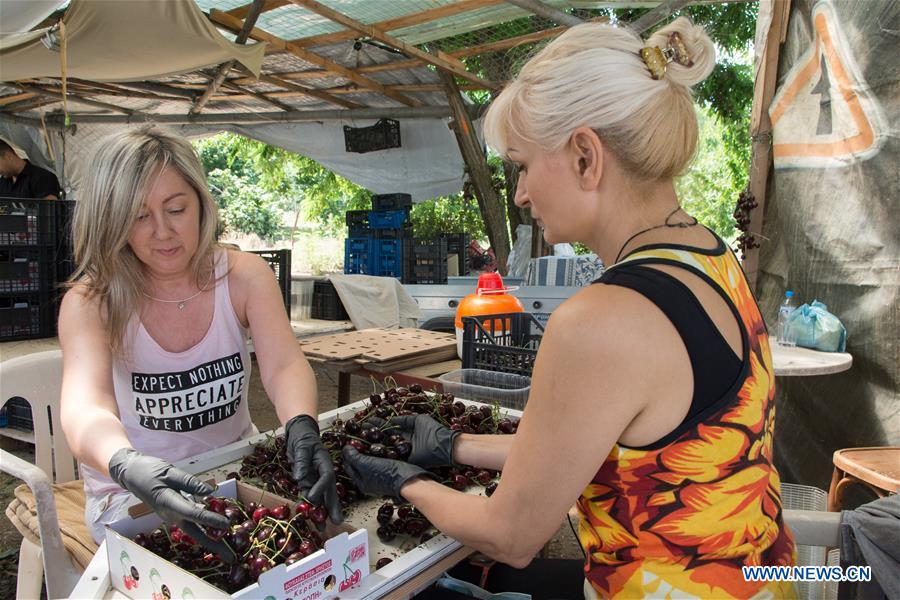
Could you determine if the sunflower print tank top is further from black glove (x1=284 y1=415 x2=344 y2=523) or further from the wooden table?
the wooden table

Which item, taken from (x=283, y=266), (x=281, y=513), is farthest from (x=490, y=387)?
(x=283, y=266)

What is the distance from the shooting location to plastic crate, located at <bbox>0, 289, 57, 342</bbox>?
4.78 m

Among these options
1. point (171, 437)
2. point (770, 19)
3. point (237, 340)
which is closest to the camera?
point (171, 437)

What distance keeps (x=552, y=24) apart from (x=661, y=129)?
5490 mm

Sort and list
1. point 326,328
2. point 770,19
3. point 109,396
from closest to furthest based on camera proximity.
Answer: point 109,396 → point 770,19 → point 326,328

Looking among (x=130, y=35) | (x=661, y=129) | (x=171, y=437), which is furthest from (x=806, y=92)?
(x=130, y=35)

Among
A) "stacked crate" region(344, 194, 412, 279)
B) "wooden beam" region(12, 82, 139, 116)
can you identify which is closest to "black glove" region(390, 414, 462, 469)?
"stacked crate" region(344, 194, 412, 279)

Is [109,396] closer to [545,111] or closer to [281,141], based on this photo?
[545,111]

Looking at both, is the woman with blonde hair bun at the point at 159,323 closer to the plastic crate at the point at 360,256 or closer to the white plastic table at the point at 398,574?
the white plastic table at the point at 398,574

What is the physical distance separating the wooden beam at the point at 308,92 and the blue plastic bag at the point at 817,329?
21.5ft

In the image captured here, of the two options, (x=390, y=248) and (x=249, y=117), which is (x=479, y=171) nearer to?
(x=390, y=248)

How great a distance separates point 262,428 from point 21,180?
154 inches

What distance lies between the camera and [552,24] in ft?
20.2

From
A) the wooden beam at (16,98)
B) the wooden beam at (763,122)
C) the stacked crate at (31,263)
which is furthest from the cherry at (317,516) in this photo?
the wooden beam at (16,98)
